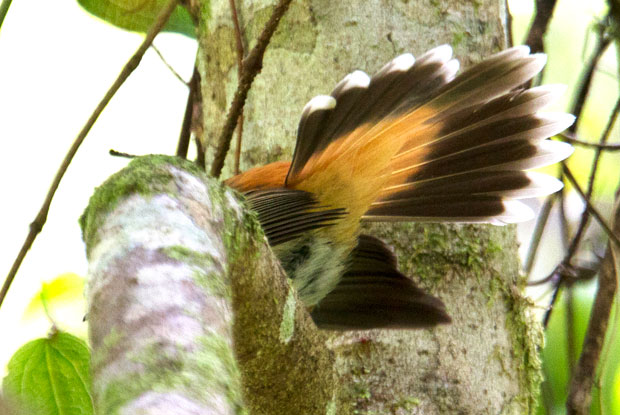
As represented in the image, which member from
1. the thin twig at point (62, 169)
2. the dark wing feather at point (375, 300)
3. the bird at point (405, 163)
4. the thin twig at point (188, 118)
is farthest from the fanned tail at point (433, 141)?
the thin twig at point (188, 118)

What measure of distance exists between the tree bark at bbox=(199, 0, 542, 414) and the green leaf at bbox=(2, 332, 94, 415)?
64cm

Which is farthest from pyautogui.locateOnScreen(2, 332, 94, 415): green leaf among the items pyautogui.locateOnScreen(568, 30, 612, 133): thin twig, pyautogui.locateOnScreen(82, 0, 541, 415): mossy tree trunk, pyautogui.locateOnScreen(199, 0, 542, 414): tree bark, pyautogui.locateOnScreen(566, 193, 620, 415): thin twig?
pyautogui.locateOnScreen(568, 30, 612, 133): thin twig

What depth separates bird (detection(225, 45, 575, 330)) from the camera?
229 cm

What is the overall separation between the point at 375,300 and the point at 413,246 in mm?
239

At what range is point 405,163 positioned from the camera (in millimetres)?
2496

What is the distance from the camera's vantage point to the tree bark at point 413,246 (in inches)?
83.6

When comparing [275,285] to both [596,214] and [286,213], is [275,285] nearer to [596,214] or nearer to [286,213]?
[286,213]

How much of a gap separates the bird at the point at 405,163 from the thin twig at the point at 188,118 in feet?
2.30

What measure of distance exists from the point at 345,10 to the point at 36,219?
3.76ft

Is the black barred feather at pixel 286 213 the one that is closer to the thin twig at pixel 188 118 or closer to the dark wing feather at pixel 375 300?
the dark wing feather at pixel 375 300

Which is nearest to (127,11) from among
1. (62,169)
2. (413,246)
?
(62,169)

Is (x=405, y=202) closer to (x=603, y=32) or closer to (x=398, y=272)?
(x=398, y=272)

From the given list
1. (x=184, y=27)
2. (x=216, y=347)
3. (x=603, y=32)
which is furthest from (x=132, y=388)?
(x=603, y=32)

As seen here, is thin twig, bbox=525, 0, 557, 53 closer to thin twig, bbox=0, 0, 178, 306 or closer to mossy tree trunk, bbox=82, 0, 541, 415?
mossy tree trunk, bbox=82, 0, 541, 415
